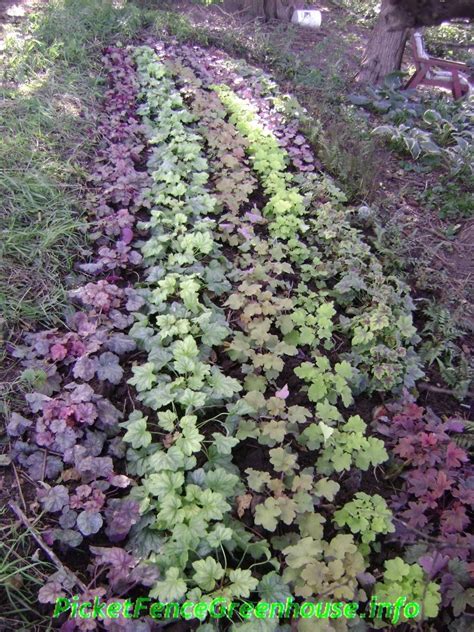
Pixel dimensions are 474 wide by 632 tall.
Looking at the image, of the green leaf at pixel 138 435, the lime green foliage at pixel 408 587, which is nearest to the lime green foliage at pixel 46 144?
the green leaf at pixel 138 435

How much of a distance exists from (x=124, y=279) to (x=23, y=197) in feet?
3.53

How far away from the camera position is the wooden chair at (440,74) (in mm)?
6180

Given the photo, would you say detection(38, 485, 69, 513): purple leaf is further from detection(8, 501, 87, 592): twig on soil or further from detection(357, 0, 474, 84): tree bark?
detection(357, 0, 474, 84): tree bark

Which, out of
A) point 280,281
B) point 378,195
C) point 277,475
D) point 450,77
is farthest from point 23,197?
point 450,77

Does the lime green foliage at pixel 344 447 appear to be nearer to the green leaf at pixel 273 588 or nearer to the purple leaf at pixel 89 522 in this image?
the green leaf at pixel 273 588

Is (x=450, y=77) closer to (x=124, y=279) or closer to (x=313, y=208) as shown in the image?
(x=313, y=208)

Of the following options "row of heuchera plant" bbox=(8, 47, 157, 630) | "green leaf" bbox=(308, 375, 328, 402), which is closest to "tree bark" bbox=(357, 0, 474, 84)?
"row of heuchera plant" bbox=(8, 47, 157, 630)

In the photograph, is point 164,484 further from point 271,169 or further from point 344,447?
point 271,169

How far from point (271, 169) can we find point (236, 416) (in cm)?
247

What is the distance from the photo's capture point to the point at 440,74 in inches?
253

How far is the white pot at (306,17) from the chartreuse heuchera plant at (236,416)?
5.70 metres

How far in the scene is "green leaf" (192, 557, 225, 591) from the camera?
172 centimetres

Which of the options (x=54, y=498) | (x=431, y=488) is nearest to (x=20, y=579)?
(x=54, y=498)

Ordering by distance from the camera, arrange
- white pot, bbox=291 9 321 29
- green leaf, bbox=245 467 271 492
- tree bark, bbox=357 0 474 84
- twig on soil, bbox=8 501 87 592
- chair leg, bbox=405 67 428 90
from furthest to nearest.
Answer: white pot, bbox=291 9 321 29 < chair leg, bbox=405 67 428 90 < tree bark, bbox=357 0 474 84 < green leaf, bbox=245 467 271 492 < twig on soil, bbox=8 501 87 592
